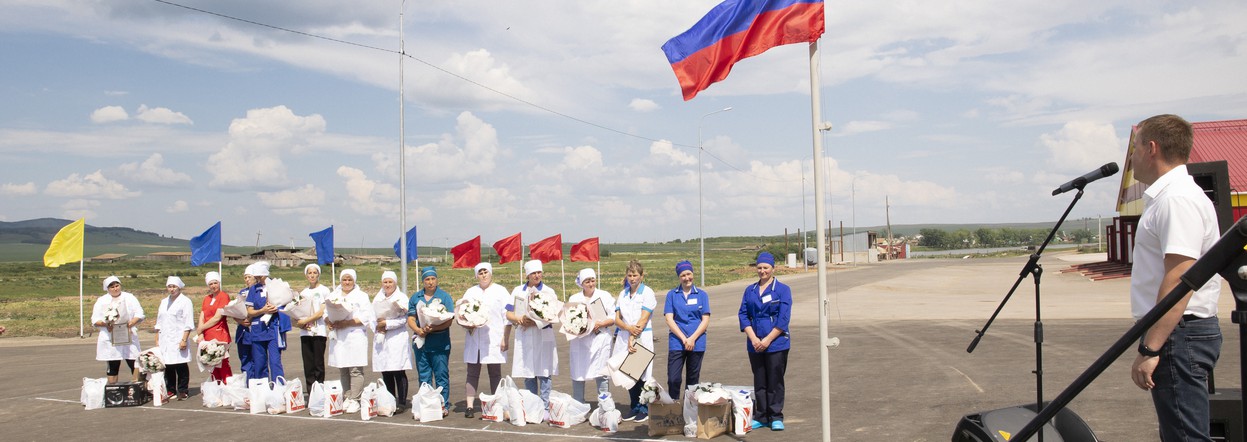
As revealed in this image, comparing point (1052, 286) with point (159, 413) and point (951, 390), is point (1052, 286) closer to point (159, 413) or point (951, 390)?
point (951, 390)

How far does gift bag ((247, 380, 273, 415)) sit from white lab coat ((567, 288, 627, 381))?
4327 millimetres

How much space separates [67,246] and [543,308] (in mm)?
18258

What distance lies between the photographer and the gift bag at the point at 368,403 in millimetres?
10516

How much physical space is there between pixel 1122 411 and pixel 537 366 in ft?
21.8

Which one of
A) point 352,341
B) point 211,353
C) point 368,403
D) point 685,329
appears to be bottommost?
point 368,403

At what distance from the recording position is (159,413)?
1148cm

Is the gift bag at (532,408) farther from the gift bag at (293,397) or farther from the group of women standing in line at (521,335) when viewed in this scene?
the gift bag at (293,397)

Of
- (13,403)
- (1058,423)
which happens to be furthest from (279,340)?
(1058,423)

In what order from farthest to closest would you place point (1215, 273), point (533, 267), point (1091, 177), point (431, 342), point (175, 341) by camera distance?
point (175, 341) → point (431, 342) → point (533, 267) → point (1091, 177) → point (1215, 273)

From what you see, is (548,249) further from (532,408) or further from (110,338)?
(532,408)

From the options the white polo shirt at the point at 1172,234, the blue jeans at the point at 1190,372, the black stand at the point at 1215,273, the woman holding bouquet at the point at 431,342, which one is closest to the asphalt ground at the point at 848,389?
the woman holding bouquet at the point at 431,342

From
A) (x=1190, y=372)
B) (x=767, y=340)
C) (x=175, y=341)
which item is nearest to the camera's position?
(x=1190, y=372)

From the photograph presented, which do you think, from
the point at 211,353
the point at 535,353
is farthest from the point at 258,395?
the point at 535,353

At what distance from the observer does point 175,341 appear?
42.3 ft
